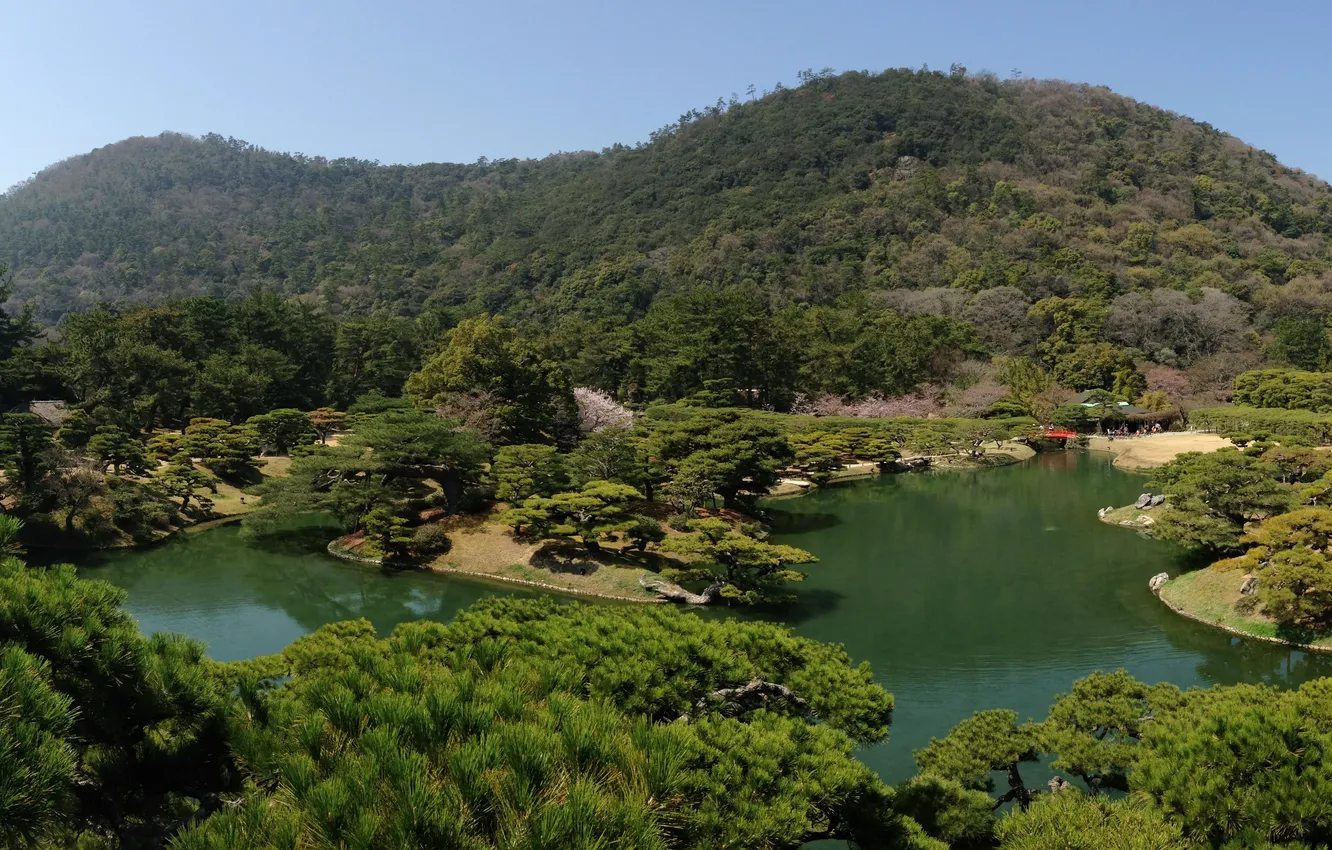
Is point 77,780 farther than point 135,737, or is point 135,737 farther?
point 135,737

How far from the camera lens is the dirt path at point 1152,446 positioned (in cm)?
3284

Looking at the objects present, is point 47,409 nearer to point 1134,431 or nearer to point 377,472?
point 377,472

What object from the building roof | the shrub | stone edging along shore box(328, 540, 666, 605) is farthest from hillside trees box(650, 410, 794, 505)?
the building roof

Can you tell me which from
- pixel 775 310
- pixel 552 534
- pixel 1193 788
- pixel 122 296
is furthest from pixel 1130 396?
pixel 122 296

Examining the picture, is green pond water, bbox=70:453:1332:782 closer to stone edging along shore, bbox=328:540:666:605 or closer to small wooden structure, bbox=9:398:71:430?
stone edging along shore, bbox=328:540:666:605

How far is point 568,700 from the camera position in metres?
3.35

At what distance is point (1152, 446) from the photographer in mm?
35312

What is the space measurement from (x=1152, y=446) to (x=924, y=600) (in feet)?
83.3

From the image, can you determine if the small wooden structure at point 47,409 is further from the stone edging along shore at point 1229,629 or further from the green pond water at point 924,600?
the stone edging along shore at point 1229,629

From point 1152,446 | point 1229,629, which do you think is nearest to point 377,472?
point 1229,629

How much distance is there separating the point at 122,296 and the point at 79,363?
59905 millimetres

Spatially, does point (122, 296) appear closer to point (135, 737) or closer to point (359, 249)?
point (359, 249)

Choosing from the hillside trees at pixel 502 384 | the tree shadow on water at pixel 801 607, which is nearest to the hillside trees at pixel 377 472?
the hillside trees at pixel 502 384

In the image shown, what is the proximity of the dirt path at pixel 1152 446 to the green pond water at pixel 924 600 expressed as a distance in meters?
8.16
